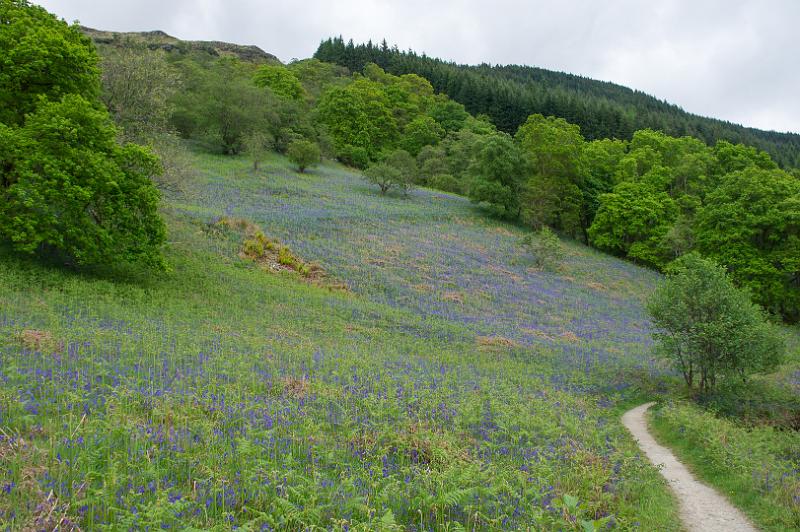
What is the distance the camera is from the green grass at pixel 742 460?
966cm

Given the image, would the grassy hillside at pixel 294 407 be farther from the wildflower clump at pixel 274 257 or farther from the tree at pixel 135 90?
the tree at pixel 135 90

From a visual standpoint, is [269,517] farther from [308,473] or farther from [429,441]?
[429,441]

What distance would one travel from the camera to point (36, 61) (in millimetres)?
18281

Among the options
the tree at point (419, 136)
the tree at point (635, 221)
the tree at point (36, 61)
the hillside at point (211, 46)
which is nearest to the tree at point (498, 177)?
the tree at point (635, 221)

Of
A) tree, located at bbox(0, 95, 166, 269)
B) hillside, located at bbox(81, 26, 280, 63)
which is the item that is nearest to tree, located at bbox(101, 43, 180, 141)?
tree, located at bbox(0, 95, 166, 269)

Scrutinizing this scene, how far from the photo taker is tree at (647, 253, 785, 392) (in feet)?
67.1

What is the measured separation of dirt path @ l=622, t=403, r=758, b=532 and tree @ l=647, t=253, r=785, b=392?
8140mm

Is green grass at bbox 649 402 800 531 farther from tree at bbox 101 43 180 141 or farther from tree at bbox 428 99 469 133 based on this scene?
tree at bbox 428 99 469 133

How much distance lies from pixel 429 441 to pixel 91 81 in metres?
20.9

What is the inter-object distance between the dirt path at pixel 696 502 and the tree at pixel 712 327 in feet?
26.7

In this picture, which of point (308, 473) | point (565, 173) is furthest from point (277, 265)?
point (565, 173)

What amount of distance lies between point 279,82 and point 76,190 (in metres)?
82.2

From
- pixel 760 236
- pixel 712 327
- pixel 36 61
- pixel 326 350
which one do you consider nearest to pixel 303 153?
pixel 36 61

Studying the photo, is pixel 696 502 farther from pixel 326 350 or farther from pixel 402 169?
pixel 402 169
